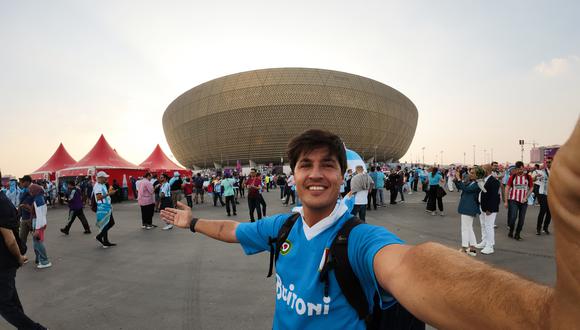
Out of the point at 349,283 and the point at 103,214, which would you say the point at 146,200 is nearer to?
the point at 103,214

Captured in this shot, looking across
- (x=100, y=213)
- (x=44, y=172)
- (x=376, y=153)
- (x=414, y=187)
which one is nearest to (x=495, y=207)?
(x=100, y=213)

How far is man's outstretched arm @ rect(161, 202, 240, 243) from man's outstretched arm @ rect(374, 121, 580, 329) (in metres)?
1.13

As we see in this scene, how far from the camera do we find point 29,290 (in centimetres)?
383

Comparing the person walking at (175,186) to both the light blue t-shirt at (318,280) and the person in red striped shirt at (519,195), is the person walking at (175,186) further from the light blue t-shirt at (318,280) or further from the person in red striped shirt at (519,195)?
the person in red striped shirt at (519,195)

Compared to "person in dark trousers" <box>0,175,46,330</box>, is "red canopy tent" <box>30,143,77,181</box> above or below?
above

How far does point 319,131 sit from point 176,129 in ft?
227

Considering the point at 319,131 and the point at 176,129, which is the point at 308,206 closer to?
the point at 319,131

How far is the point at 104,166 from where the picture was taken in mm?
16406

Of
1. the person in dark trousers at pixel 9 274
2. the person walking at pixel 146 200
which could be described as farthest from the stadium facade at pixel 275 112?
the person in dark trousers at pixel 9 274

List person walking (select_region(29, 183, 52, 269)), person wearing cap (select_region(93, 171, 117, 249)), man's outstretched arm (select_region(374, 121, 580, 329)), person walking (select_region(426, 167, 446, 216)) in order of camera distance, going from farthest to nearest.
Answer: person walking (select_region(426, 167, 446, 216))
person wearing cap (select_region(93, 171, 117, 249))
person walking (select_region(29, 183, 52, 269))
man's outstretched arm (select_region(374, 121, 580, 329))

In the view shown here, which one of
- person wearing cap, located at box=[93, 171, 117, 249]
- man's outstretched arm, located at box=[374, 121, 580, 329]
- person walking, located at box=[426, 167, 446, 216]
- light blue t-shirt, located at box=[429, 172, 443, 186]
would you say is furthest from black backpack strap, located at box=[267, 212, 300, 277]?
light blue t-shirt, located at box=[429, 172, 443, 186]

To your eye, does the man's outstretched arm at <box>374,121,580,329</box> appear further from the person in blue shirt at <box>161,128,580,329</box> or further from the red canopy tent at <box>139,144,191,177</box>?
the red canopy tent at <box>139,144,191,177</box>

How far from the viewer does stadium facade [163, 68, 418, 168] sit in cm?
5325

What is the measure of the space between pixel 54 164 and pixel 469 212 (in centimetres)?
2692
